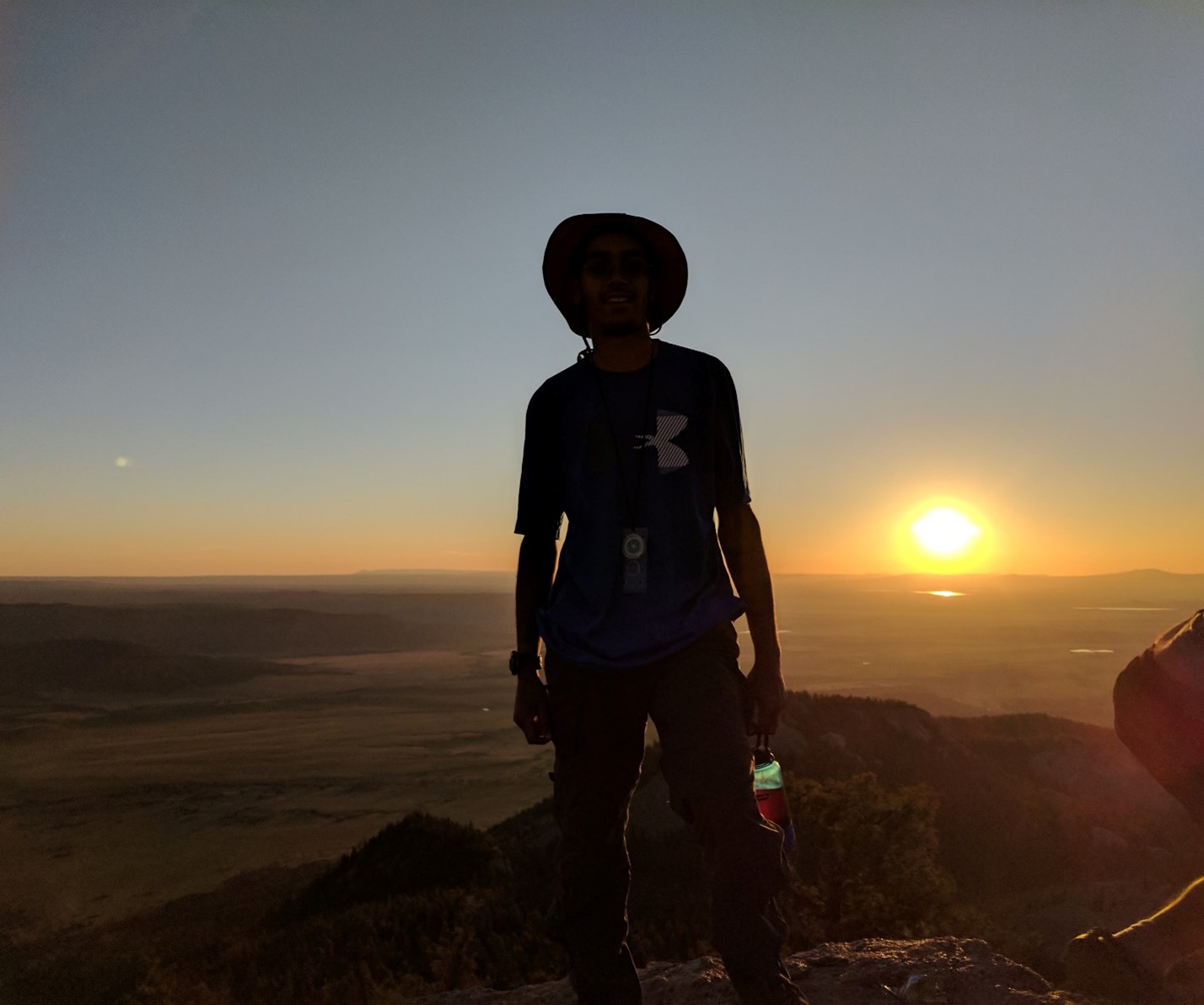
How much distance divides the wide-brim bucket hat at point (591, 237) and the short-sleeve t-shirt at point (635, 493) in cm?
32

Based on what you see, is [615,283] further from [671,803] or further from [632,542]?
[671,803]

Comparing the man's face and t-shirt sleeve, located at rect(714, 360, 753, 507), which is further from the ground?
the man's face

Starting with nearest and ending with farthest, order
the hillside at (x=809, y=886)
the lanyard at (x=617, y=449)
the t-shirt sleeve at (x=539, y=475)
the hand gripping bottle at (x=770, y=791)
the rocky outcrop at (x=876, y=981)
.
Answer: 1. the lanyard at (x=617, y=449)
2. the hand gripping bottle at (x=770, y=791)
3. the t-shirt sleeve at (x=539, y=475)
4. the rocky outcrop at (x=876, y=981)
5. the hillside at (x=809, y=886)

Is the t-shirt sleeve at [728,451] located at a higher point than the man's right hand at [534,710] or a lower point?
higher

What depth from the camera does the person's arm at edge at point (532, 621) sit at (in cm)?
277

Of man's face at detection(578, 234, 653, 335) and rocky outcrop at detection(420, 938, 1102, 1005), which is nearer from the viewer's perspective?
man's face at detection(578, 234, 653, 335)

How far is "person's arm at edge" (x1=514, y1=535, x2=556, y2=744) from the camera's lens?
2.77 meters

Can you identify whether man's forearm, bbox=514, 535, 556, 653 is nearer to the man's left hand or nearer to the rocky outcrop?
the man's left hand

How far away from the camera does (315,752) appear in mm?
58938

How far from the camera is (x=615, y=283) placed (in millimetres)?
2865

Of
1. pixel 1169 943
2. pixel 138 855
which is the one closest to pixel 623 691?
pixel 1169 943

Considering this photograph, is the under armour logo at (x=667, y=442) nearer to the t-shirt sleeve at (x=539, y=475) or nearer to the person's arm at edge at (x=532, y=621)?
the t-shirt sleeve at (x=539, y=475)

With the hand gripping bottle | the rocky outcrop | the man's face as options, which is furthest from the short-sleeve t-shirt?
the rocky outcrop

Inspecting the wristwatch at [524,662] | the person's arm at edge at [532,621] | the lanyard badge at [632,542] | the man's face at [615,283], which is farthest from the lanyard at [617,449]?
the wristwatch at [524,662]
